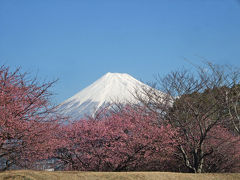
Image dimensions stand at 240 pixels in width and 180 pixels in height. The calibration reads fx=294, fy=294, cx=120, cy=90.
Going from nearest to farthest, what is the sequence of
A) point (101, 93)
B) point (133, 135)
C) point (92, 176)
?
point (92, 176) → point (133, 135) → point (101, 93)

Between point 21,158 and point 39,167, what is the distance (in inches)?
99.2

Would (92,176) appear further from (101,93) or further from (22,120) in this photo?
(101,93)

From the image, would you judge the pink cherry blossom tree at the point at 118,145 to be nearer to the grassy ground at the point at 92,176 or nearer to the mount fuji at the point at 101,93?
the grassy ground at the point at 92,176

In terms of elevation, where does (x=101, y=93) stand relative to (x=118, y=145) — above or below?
above

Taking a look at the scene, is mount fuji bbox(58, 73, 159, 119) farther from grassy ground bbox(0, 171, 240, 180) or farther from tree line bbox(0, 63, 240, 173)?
grassy ground bbox(0, 171, 240, 180)

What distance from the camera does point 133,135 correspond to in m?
11.5

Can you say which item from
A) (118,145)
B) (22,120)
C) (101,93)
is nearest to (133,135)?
(118,145)

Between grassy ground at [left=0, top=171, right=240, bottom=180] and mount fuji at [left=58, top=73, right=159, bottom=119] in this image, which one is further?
mount fuji at [left=58, top=73, right=159, bottom=119]

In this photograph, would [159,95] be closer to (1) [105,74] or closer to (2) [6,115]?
(2) [6,115]

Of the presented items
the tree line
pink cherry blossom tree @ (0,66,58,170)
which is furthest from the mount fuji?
pink cherry blossom tree @ (0,66,58,170)

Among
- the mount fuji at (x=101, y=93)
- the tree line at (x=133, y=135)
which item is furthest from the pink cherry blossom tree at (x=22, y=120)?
the mount fuji at (x=101, y=93)

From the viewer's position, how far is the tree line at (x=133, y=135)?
902 centimetres

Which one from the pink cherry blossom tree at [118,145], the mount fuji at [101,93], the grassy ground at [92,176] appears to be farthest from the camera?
the mount fuji at [101,93]

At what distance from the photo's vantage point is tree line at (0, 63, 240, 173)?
9023mm
